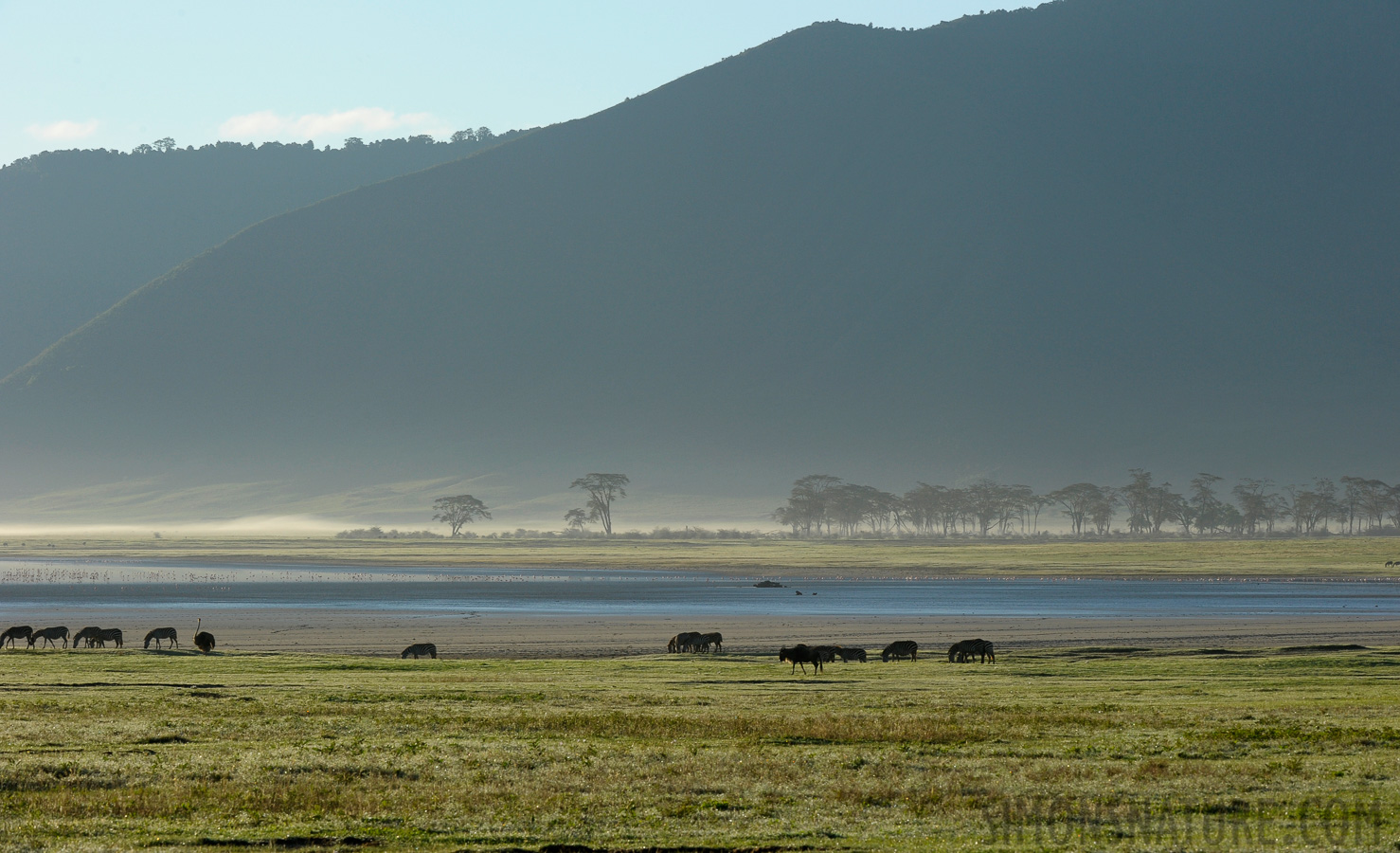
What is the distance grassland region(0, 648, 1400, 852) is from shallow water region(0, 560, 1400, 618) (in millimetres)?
33625

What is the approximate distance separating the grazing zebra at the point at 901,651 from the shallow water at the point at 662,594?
21685 millimetres

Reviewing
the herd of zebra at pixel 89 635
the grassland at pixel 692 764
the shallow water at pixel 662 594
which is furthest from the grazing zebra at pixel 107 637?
the shallow water at pixel 662 594

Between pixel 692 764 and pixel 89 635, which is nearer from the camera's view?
pixel 692 764

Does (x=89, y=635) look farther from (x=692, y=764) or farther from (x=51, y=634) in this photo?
(x=692, y=764)

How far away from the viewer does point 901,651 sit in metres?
43.1

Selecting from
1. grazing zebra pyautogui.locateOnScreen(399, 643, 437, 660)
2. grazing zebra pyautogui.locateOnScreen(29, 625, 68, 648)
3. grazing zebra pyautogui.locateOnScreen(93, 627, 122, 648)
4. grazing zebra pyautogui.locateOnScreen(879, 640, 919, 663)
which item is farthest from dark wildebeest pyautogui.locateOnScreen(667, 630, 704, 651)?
grazing zebra pyautogui.locateOnScreen(29, 625, 68, 648)

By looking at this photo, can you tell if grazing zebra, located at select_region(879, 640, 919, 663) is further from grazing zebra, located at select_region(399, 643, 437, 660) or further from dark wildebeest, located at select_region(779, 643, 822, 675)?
grazing zebra, located at select_region(399, 643, 437, 660)

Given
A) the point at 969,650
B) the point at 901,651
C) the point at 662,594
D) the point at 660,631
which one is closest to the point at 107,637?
the point at 660,631

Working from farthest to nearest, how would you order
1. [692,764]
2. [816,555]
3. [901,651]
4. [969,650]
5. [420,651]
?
1. [816,555]
2. [420,651]
3. [901,651]
4. [969,650]
5. [692,764]

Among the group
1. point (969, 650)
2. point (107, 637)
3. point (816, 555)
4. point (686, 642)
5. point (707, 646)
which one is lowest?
point (707, 646)

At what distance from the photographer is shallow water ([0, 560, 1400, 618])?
2680 inches

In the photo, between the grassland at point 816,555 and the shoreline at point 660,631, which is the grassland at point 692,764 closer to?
the shoreline at point 660,631

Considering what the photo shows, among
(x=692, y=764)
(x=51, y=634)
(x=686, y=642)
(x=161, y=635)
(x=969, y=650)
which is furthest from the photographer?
(x=51, y=634)

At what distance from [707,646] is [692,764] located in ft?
86.7
